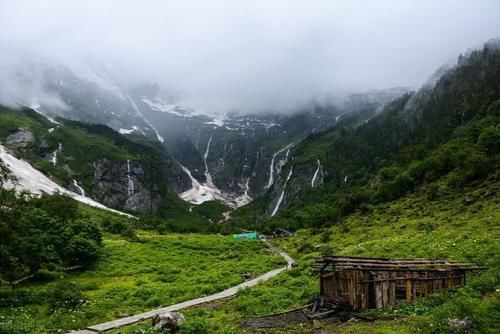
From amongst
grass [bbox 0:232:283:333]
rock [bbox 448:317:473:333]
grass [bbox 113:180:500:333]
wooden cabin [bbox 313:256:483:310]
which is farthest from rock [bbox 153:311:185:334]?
rock [bbox 448:317:473:333]

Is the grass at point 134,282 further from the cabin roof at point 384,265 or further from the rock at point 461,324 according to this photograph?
the rock at point 461,324

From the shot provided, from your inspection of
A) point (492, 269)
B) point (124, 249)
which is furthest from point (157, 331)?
point (124, 249)

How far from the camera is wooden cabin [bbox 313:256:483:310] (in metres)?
29.3

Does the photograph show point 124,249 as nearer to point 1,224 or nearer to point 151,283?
point 151,283

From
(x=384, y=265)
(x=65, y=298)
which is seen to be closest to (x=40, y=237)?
(x=65, y=298)

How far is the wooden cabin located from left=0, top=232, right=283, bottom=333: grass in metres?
17.6

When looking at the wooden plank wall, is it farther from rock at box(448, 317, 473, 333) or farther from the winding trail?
the winding trail

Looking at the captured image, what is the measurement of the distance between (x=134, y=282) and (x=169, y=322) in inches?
1100

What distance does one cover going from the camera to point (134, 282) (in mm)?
52625

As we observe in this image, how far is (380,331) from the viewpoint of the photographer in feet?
76.1

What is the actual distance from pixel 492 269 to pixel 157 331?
22.6 metres

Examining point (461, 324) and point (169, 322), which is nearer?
point (461, 324)

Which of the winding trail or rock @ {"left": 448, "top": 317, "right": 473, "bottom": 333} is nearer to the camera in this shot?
rock @ {"left": 448, "top": 317, "right": 473, "bottom": 333}

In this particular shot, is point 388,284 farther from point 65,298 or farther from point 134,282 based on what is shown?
point 134,282
